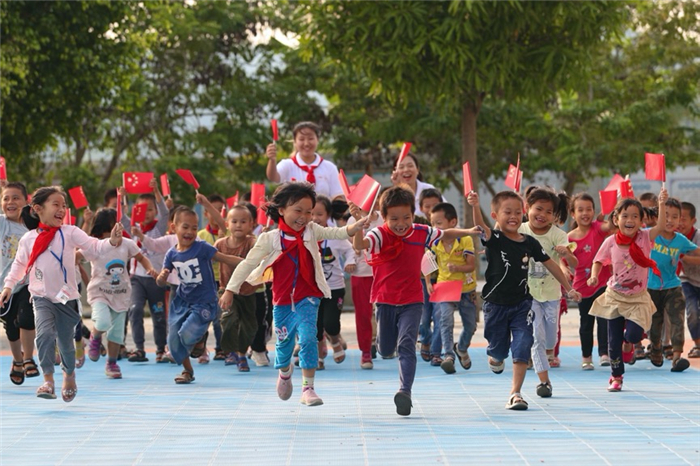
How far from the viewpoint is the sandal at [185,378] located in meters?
9.42

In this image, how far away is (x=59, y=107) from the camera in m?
18.4

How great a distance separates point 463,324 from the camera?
1027 cm

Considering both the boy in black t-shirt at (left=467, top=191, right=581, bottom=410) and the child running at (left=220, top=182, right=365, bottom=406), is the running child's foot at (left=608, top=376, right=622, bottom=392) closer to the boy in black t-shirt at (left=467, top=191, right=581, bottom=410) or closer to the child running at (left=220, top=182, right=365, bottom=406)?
the boy in black t-shirt at (left=467, top=191, right=581, bottom=410)

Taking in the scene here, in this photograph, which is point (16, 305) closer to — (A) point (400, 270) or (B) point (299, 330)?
(B) point (299, 330)

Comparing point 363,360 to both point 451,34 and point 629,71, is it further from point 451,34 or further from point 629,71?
point 629,71

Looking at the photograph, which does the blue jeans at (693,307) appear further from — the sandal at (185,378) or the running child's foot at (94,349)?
the running child's foot at (94,349)

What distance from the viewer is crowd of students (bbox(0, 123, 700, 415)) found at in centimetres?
758

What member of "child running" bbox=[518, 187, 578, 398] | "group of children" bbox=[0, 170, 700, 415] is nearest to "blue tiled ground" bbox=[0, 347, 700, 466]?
"group of children" bbox=[0, 170, 700, 415]

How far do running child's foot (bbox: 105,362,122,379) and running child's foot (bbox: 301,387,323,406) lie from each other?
9.50ft

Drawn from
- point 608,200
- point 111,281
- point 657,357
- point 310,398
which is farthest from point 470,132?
point 310,398

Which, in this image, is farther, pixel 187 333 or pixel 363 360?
pixel 363 360

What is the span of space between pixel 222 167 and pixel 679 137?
11.0m

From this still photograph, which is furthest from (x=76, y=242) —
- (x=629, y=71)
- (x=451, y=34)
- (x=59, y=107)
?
(x=629, y=71)

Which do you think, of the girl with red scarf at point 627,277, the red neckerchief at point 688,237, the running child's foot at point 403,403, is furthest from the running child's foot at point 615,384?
the red neckerchief at point 688,237
